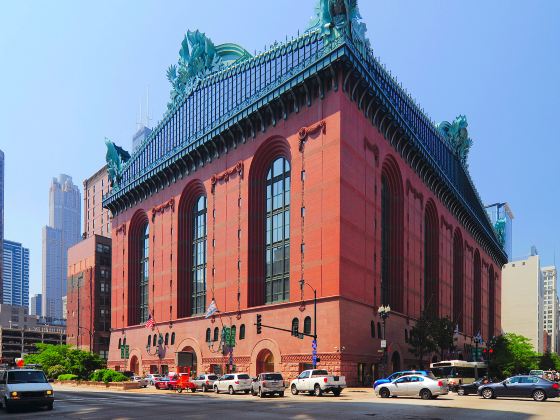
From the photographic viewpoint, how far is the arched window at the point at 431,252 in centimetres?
9012

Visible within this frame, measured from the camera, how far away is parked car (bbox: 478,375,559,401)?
3688cm

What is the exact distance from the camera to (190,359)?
7631cm

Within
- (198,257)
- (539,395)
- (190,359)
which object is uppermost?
(198,257)

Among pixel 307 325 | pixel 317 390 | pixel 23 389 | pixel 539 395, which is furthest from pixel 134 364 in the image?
pixel 539 395

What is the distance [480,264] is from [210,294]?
73.2 metres

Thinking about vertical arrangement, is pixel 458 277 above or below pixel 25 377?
above

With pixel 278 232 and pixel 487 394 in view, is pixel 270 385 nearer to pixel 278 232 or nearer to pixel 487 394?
pixel 487 394

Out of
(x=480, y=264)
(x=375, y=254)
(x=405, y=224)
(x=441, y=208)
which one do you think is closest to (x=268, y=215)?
(x=375, y=254)

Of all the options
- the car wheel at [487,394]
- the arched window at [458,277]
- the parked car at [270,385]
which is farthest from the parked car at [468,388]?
the arched window at [458,277]

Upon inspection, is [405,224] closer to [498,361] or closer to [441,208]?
[441,208]

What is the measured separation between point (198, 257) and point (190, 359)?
14.1 meters

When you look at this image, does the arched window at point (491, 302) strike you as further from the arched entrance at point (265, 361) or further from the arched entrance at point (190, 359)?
the arched entrance at point (265, 361)

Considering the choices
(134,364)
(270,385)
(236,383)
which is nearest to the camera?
(270,385)

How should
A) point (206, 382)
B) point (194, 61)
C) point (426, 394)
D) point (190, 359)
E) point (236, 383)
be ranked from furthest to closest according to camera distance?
point (194, 61), point (190, 359), point (206, 382), point (236, 383), point (426, 394)
